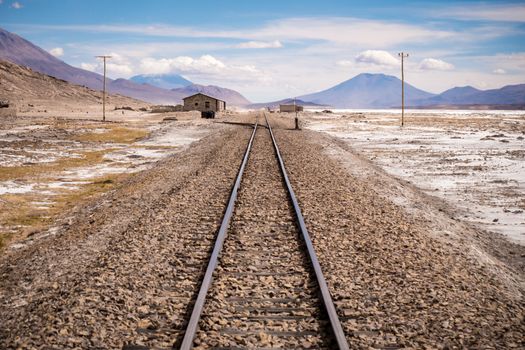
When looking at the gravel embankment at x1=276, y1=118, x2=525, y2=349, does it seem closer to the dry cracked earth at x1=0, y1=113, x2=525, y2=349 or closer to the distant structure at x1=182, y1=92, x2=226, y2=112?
the dry cracked earth at x1=0, y1=113, x2=525, y2=349

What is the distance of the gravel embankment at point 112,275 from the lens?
4820 millimetres

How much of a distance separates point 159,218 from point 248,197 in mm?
2414

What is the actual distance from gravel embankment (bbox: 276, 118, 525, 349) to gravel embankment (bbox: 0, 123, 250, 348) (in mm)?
2006

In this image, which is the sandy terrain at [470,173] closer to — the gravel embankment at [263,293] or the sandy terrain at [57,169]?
the gravel embankment at [263,293]

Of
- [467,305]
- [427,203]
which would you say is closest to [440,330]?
[467,305]

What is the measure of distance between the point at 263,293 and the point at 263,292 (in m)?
0.03

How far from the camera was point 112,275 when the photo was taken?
20.6 ft

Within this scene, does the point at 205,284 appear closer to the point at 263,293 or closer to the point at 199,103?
the point at 263,293

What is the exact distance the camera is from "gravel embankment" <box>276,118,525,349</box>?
4801mm

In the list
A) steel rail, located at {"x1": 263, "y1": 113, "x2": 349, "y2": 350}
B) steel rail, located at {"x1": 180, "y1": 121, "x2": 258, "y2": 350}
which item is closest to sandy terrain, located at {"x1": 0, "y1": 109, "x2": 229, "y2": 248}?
steel rail, located at {"x1": 180, "y1": 121, "x2": 258, "y2": 350}

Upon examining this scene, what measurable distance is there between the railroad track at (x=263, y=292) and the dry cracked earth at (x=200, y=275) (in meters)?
0.21

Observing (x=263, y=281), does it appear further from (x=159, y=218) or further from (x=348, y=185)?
(x=348, y=185)

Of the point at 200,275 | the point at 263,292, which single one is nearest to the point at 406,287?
the point at 263,292

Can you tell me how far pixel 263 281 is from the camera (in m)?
6.01
